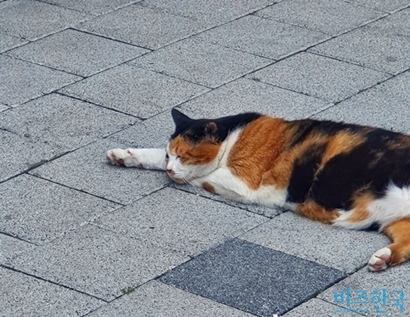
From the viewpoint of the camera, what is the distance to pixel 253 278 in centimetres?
470

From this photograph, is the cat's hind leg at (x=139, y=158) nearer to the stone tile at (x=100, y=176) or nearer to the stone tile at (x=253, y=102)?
the stone tile at (x=100, y=176)

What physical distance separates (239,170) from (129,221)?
713 mm

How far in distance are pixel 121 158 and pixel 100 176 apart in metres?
0.16

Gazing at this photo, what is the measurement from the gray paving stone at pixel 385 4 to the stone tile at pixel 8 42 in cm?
284

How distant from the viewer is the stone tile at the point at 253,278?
4.52 m

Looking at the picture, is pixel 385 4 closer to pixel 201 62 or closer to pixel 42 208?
pixel 201 62

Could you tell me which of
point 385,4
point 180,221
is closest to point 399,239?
point 180,221

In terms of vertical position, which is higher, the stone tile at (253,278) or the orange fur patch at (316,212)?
the orange fur patch at (316,212)

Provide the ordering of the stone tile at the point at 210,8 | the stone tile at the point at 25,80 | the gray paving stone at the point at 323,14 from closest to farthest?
1. the stone tile at the point at 25,80
2. the gray paving stone at the point at 323,14
3. the stone tile at the point at 210,8

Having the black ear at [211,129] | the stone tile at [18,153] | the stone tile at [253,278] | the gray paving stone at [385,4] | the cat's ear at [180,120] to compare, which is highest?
the gray paving stone at [385,4]

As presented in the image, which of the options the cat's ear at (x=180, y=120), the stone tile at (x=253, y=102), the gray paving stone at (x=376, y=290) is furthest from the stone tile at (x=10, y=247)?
the stone tile at (x=253, y=102)

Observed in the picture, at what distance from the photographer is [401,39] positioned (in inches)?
300

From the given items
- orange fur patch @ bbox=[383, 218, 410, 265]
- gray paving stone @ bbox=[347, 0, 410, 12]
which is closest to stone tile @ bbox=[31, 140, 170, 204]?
orange fur patch @ bbox=[383, 218, 410, 265]

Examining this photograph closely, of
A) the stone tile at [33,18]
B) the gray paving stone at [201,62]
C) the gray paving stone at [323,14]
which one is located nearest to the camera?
the gray paving stone at [201,62]
